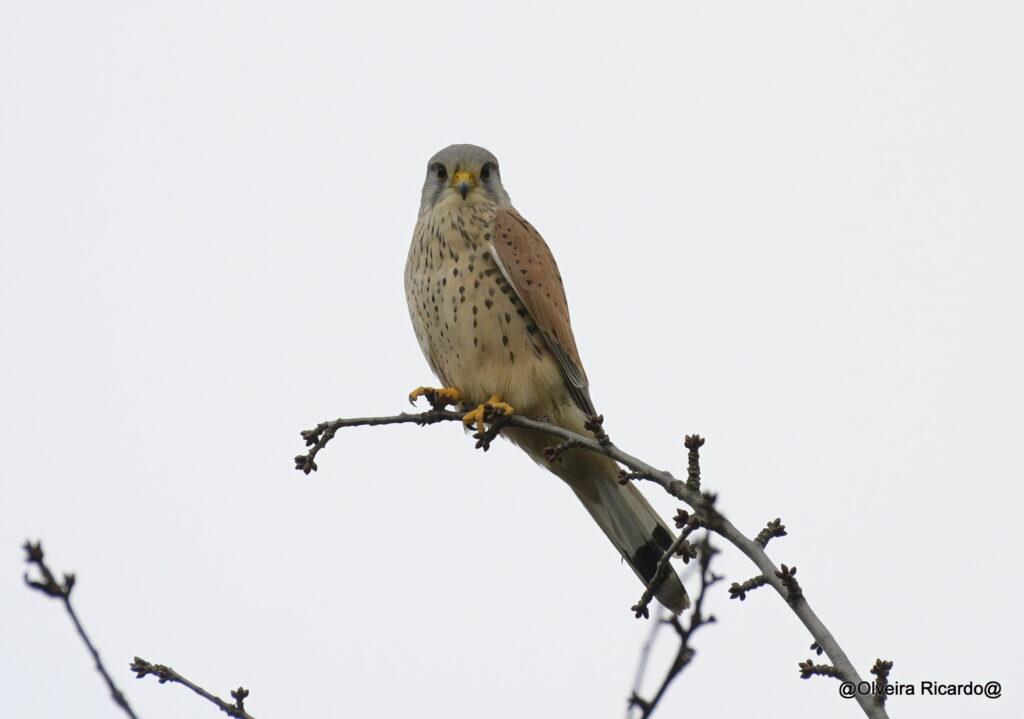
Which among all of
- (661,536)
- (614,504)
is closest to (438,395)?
(614,504)

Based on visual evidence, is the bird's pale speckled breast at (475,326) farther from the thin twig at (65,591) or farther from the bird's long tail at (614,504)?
the thin twig at (65,591)

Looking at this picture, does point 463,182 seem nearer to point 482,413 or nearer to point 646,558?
point 482,413

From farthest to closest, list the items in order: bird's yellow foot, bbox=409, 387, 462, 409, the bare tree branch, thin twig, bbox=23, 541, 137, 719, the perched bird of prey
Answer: the perched bird of prey → bird's yellow foot, bbox=409, 387, 462, 409 → the bare tree branch → thin twig, bbox=23, 541, 137, 719

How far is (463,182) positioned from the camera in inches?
172

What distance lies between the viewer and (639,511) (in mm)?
3814

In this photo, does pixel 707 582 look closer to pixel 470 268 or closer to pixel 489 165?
pixel 470 268

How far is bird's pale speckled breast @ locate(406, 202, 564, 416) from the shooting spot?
3.88 meters

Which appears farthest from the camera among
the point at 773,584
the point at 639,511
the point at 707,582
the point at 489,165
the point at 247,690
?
the point at 489,165

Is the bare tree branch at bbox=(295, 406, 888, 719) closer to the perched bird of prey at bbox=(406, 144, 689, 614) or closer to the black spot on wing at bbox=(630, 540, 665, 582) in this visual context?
the perched bird of prey at bbox=(406, 144, 689, 614)

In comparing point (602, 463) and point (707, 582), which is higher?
point (602, 463)

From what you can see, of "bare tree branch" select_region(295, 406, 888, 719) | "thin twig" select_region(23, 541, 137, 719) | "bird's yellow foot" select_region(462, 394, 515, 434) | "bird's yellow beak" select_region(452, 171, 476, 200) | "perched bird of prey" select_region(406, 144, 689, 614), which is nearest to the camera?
"thin twig" select_region(23, 541, 137, 719)

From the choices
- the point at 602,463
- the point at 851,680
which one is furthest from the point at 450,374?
the point at 851,680

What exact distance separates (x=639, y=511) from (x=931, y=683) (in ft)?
5.09

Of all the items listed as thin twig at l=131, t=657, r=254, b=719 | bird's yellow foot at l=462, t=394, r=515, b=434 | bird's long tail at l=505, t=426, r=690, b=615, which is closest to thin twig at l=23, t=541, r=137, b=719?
thin twig at l=131, t=657, r=254, b=719
